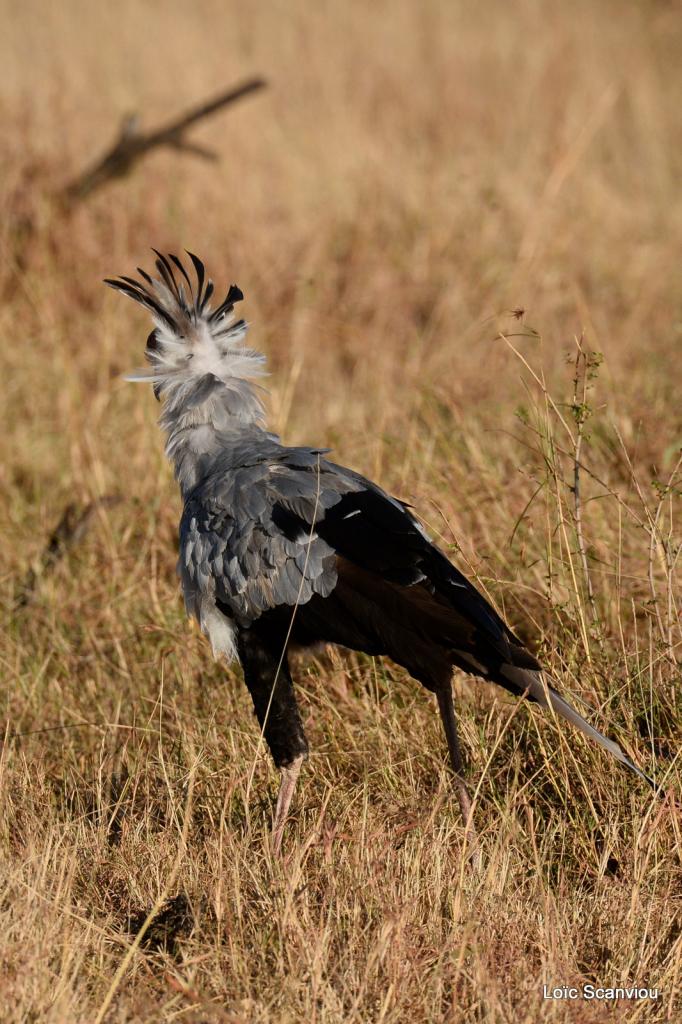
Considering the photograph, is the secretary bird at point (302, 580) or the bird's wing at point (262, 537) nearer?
the secretary bird at point (302, 580)

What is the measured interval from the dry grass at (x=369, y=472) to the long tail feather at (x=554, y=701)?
5.3 inches

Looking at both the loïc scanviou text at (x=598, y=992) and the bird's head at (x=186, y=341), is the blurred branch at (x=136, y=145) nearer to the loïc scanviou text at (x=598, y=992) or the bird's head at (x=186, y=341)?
the bird's head at (x=186, y=341)

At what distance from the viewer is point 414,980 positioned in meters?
2.78

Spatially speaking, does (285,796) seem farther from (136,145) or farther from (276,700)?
(136,145)

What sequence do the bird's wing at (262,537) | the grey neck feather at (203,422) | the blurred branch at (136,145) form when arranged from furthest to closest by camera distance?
the blurred branch at (136,145) → the grey neck feather at (203,422) → the bird's wing at (262,537)

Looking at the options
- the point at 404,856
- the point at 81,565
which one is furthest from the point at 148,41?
the point at 404,856

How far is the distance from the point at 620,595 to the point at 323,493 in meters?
1.10

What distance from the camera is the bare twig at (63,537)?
495cm

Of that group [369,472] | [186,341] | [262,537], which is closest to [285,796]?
[262,537]

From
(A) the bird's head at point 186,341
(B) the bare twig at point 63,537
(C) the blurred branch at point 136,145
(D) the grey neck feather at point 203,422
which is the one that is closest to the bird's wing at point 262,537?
(D) the grey neck feather at point 203,422

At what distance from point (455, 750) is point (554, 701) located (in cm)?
35

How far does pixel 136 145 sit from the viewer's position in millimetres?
7289

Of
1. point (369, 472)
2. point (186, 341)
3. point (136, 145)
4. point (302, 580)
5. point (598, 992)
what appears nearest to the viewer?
point (598, 992)

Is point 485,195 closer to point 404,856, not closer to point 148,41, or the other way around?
point 148,41
